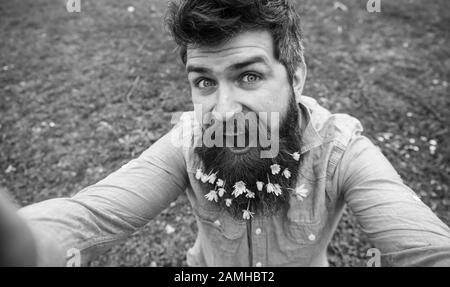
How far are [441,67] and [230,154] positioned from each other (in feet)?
16.7

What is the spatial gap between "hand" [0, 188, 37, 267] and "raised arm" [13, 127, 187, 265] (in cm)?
42

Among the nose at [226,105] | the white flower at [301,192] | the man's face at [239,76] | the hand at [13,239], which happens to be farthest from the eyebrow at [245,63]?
the hand at [13,239]

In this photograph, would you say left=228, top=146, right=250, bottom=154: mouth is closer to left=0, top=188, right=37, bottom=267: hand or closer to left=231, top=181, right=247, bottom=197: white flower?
left=231, top=181, right=247, bottom=197: white flower

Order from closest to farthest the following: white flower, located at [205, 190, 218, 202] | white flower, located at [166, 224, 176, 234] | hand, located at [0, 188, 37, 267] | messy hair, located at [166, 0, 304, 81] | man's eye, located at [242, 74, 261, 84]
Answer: hand, located at [0, 188, 37, 267] → messy hair, located at [166, 0, 304, 81] → man's eye, located at [242, 74, 261, 84] → white flower, located at [205, 190, 218, 202] → white flower, located at [166, 224, 176, 234]

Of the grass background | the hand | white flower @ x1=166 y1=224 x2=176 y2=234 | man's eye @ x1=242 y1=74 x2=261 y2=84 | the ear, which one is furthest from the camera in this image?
the grass background

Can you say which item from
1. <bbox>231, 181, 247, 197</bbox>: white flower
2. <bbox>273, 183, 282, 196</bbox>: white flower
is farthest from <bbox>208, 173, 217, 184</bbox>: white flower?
<bbox>273, 183, 282, 196</bbox>: white flower

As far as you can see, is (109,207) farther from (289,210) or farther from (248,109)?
(289,210)

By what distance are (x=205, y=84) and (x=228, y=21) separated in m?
0.39

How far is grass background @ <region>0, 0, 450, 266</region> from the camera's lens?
3779 mm

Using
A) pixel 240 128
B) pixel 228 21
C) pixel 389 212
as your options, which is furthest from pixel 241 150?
pixel 389 212

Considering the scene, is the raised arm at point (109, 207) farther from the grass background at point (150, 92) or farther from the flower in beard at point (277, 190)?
the grass background at point (150, 92)

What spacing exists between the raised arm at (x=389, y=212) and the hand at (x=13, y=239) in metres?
1.52

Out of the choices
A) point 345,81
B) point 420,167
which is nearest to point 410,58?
point 345,81
